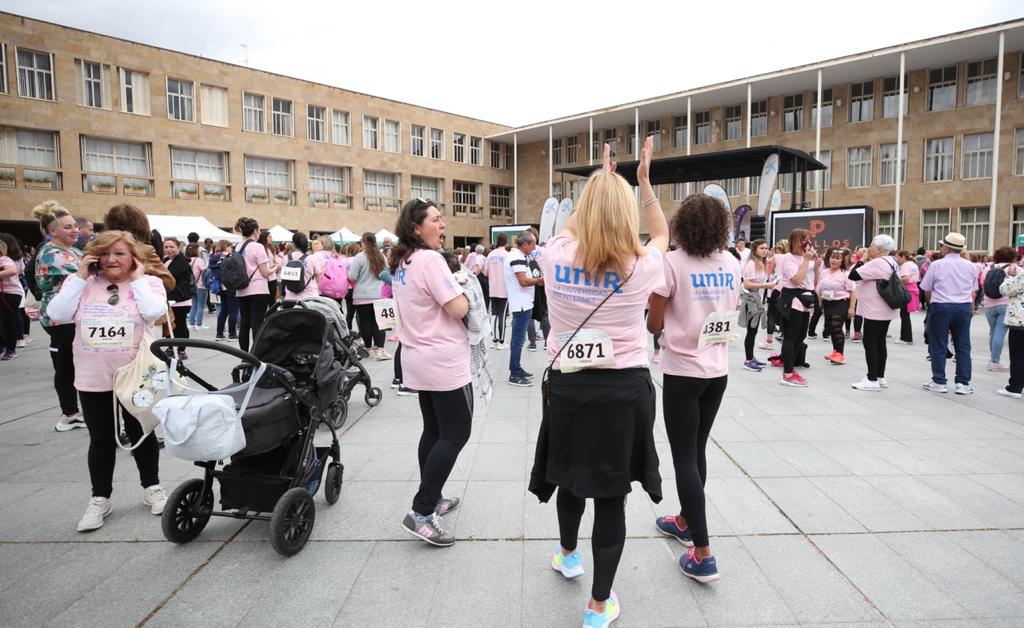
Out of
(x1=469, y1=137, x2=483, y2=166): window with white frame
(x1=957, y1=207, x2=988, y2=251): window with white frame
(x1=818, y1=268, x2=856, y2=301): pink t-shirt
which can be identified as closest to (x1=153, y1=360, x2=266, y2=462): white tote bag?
(x1=818, y1=268, x2=856, y2=301): pink t-shirt

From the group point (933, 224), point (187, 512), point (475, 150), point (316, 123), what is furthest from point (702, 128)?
point (187, 512)

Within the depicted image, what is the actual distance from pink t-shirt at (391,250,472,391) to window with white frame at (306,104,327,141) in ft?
111

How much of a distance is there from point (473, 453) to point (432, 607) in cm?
203

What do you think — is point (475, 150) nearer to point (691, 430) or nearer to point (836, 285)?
point (836, 285)

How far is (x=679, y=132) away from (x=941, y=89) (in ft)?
43.7

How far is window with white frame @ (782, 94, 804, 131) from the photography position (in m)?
31.4

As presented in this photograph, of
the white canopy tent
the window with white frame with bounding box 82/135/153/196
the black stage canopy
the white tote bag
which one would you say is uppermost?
the window with white frame with bounding box 82/135/153/196

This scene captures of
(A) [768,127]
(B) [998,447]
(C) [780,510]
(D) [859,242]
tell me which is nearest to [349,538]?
(C) [780,510]

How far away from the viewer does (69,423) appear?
5211mm

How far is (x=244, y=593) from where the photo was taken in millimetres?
2629

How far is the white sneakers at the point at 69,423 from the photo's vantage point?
5.16 metres

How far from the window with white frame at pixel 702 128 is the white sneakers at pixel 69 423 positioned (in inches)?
1390

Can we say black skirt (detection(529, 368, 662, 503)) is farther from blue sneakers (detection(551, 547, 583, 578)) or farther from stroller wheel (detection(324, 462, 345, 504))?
stroller wheel (detection(324, 462, 345, 504))

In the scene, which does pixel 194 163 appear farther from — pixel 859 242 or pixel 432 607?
Result: pixel 432 607
